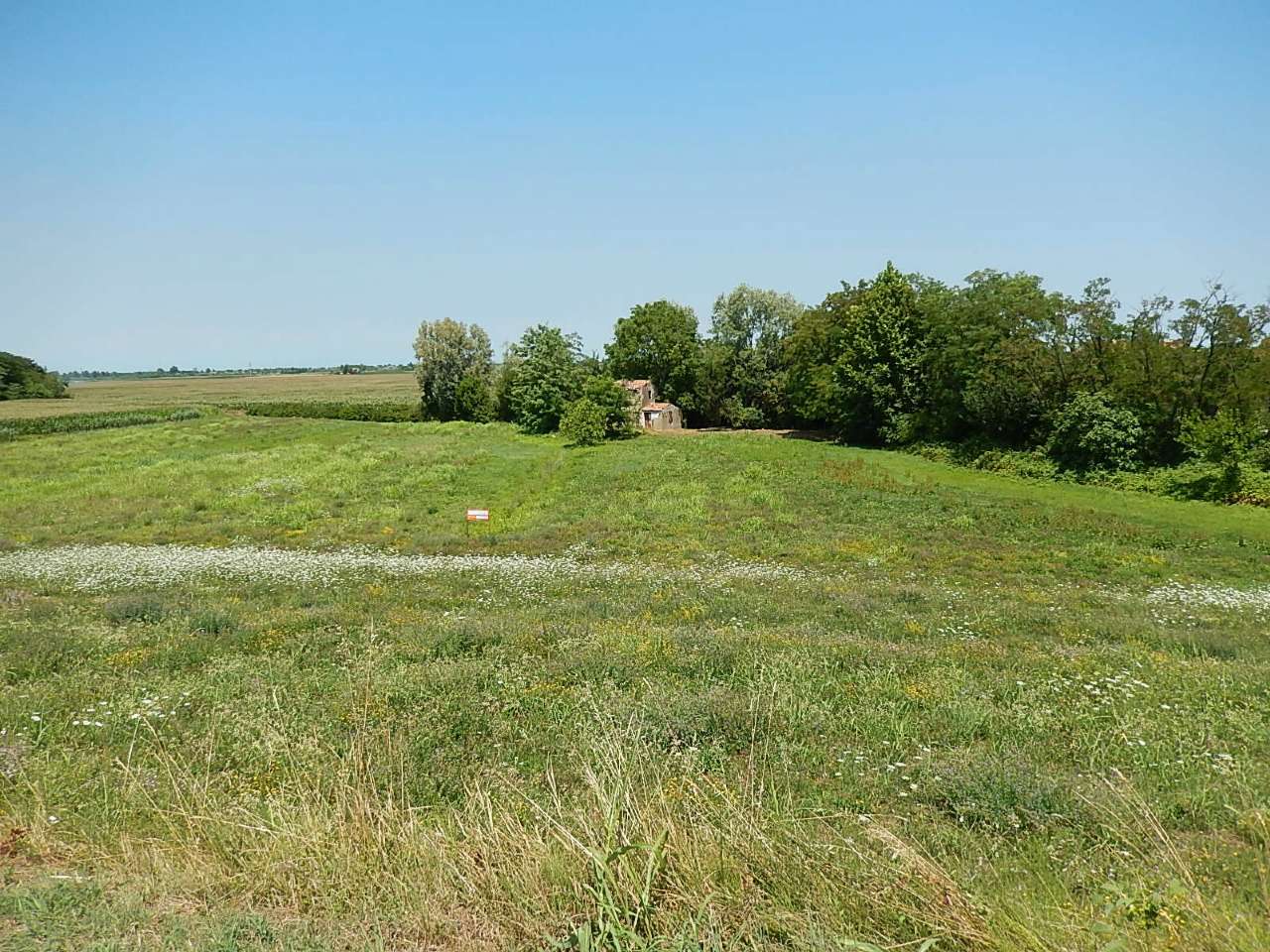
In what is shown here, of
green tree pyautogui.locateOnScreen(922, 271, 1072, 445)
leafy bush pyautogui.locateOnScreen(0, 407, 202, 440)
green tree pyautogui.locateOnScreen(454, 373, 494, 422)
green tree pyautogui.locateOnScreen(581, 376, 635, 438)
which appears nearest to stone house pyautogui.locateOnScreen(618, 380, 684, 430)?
green tree pyautogui.locateOnScreen(581, 376, 635, 438)

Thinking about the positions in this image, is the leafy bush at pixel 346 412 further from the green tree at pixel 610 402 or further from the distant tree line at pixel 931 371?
the green tree at pixel 610 402

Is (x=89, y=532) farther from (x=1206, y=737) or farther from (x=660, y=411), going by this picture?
(x=660, y=411)

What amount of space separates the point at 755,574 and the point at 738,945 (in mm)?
15409

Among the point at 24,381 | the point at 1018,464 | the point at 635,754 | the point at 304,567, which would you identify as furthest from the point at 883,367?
the point at 24,381

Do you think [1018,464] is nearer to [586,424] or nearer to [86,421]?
[586,424]

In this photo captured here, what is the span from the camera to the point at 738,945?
3732 millimetres

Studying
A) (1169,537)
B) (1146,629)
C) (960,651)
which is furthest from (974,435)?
(960,651)

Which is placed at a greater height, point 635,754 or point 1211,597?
point 635,754

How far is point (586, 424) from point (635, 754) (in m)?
51.1

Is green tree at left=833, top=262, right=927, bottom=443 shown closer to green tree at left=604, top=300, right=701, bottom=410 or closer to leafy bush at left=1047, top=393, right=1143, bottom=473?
leafy bush at left=1047, top=393, right=1143, bottom=473

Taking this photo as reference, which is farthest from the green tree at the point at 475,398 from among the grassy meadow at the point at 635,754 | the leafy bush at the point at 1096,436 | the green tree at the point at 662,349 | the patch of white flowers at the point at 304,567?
the grassy meadow at the point at 635,754

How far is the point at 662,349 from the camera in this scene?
3172 inches

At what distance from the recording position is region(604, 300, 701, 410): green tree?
78.9m

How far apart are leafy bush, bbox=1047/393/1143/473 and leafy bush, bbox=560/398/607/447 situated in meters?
31.8
